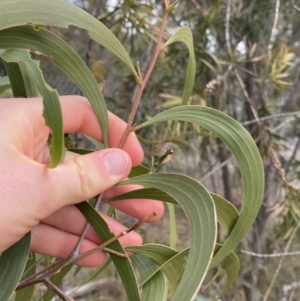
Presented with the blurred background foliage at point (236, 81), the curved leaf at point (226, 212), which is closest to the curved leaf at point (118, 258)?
the curved leaf at point (226, 212)

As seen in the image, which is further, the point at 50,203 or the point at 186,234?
the point at 186,234

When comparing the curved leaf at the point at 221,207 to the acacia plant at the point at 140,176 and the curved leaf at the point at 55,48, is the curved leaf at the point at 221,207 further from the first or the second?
the curved leaf at the point at 55,48

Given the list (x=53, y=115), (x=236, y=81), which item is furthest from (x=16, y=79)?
(x=236, y=81)

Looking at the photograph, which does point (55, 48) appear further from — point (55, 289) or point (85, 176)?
point (55, 289)

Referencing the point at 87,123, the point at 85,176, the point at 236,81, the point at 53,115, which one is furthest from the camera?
the point at 236,81

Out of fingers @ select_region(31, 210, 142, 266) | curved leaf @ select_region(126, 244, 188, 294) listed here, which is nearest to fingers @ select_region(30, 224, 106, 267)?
fingers @ select_region(31, 210, 142, 266)

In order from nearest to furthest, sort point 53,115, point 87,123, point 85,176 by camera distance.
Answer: point 53,115, point 85,176, point 87,123

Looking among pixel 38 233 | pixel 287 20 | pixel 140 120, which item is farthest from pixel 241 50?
pixel 38 233

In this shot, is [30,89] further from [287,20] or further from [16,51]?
[287,20]
